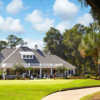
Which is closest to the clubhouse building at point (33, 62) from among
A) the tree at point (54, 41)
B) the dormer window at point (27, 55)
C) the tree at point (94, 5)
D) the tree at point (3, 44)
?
the dormer window at point (27, 55)

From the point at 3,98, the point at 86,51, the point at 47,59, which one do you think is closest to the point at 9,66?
the point at 47,59

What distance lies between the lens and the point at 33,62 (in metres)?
57.2

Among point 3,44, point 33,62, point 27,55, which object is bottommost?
point 33,62

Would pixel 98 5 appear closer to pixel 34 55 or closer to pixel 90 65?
pixel 34 55

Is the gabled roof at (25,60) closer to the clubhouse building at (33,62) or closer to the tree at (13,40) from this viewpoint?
the clubhouse building at (33,62)

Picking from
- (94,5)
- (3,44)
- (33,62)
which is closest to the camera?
(94,5)

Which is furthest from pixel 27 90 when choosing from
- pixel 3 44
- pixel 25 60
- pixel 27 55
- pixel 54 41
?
pixel 3 44

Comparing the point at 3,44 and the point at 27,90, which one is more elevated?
the point at 3,44

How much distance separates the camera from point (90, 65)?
71.3 metres

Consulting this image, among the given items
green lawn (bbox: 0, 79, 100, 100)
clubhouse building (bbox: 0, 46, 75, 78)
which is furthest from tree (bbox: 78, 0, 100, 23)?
clubhouse building (bbox: 0, 46, 75, 78)

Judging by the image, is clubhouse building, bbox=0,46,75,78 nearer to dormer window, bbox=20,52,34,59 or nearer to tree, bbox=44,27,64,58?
dormer window, bbox=20,52,34,59

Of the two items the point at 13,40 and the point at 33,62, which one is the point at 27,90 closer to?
the point at 33,62

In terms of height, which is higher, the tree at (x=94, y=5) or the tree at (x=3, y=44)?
the tree at (x=3, y=44)

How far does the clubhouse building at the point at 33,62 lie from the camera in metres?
53.4
